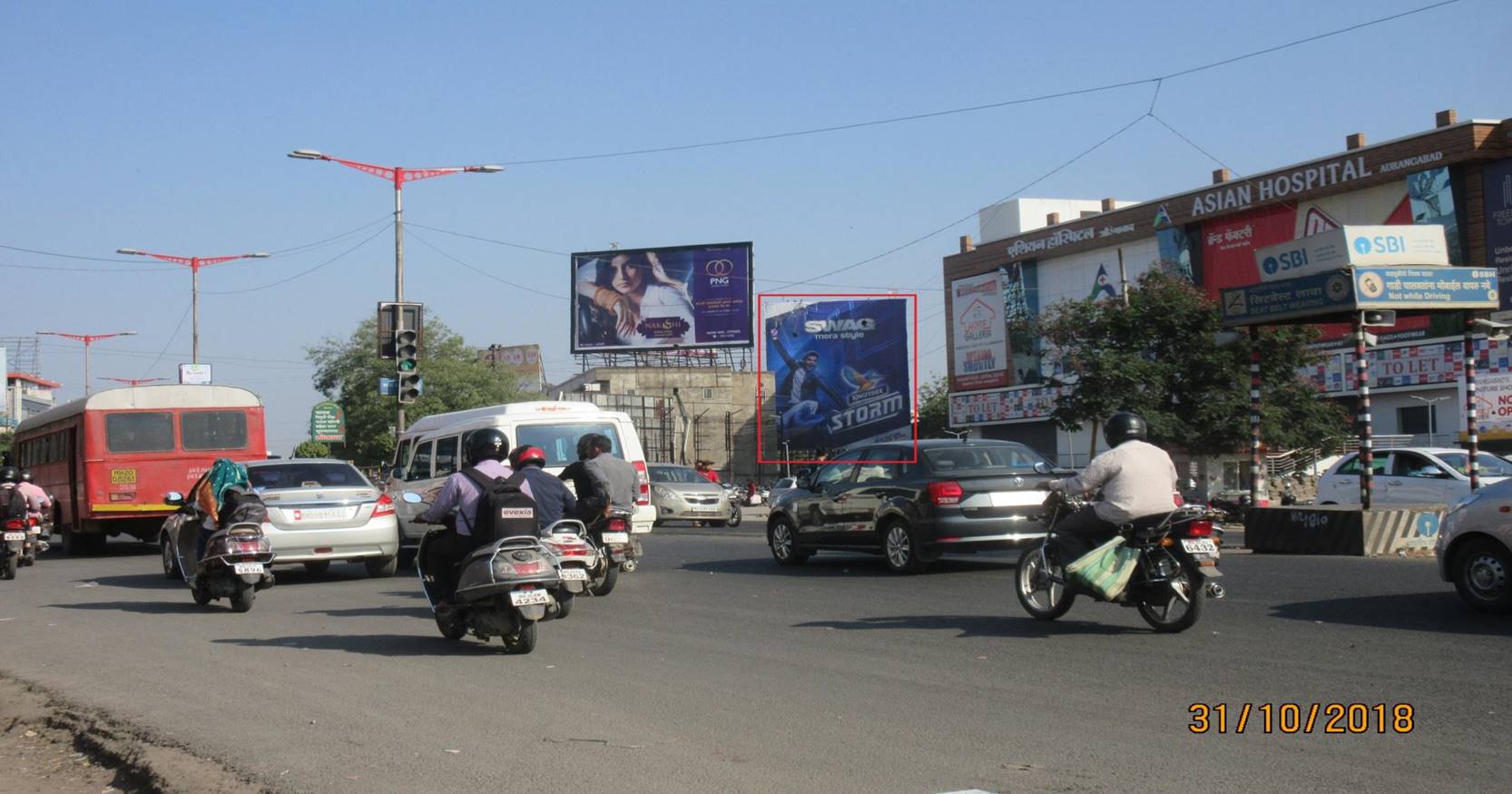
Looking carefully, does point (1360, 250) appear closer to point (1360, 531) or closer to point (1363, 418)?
point (1363, 418)

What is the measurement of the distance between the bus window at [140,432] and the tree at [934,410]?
5478 centimetres

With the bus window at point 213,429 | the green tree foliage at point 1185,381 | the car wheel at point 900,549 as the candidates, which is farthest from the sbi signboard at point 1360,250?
the bus window at point 213,429

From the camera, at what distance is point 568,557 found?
1002 cm

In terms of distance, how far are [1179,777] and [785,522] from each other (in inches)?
471

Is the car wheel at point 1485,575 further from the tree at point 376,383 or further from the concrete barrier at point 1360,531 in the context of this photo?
the tree at point 376,383

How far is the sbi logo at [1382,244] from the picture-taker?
19.1 m

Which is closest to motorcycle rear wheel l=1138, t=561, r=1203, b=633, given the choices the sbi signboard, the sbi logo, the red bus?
the sbi signboard

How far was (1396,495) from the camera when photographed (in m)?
21.9

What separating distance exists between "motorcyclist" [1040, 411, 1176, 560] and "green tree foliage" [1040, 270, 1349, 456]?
2333 cm

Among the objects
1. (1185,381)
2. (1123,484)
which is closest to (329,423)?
(1185,381)

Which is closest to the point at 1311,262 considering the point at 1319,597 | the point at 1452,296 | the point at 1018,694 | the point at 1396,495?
the point at 1452,296

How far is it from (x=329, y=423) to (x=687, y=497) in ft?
93.6

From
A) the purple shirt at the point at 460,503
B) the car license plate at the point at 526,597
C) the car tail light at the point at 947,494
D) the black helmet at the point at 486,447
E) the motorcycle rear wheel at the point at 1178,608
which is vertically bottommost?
the motorcycle rear wheel at the point at 1178,608

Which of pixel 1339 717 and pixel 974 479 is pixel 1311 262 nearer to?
pixel 974 479
